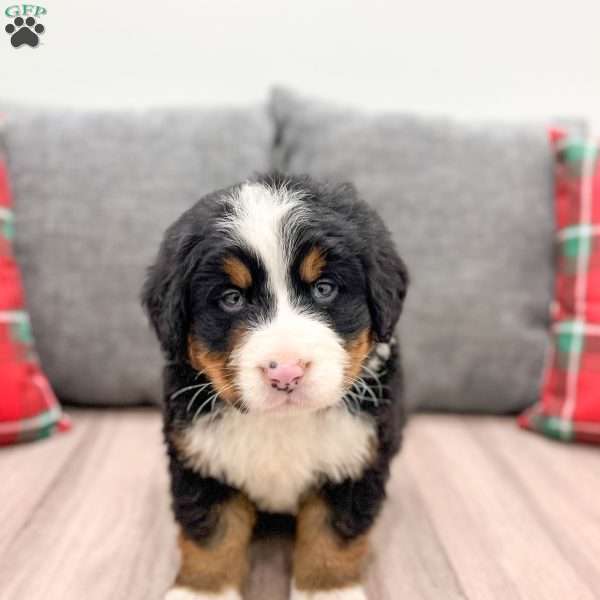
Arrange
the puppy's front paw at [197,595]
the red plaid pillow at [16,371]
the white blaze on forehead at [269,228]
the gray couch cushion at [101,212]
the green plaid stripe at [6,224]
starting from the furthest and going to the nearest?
1. the gray couch cushion at [101,212]
2. the green plaid stripe at [6,224]
3. the red plaid pillow at [16,371]
4. the puppy's front paw at [197,595]
5. the white blaze on forehead at [269,228]

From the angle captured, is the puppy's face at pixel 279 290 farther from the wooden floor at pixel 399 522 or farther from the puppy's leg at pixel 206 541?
the wooden floor at pixel 399 522

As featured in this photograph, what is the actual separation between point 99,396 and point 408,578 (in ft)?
4.74

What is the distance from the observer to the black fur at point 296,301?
1.37 metres

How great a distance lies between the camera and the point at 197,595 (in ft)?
4.77

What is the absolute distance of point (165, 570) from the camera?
1.59 metres

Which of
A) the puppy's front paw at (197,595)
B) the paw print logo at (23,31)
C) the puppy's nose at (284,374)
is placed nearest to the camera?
the puppy's nose at (284,374)

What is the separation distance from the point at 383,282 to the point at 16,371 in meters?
1.36

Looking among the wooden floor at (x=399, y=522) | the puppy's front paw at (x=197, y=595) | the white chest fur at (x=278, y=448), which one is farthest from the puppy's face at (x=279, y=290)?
the wooden floor at (x=399, y=522)

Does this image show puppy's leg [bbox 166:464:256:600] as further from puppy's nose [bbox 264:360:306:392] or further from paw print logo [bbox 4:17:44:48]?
paw print logo [bbox 4:17:44:48]

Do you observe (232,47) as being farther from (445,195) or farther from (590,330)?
(590,330)

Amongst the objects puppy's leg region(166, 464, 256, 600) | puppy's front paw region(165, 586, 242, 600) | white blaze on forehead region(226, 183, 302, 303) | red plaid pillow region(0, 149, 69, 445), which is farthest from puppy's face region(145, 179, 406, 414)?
red plaid pillow region(0, 149, 69, 445)

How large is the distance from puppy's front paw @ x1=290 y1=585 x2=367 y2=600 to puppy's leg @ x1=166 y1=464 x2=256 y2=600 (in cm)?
13

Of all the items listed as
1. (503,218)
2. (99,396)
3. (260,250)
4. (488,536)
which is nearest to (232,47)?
(503,218)

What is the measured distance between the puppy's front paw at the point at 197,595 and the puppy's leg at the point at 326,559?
13 cm
